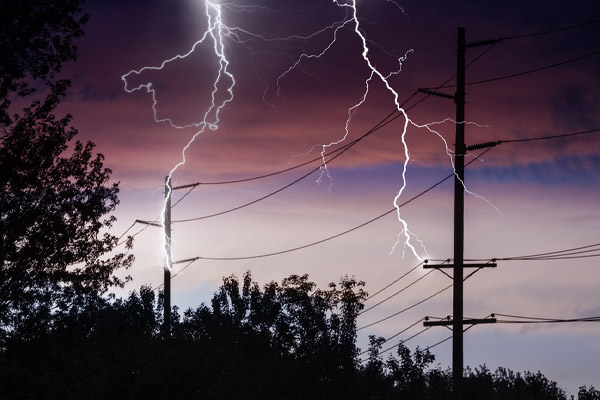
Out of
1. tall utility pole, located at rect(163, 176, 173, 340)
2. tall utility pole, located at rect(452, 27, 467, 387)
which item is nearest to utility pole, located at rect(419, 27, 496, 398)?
tall utility pole, located at rect(452, 27, 467, 387)

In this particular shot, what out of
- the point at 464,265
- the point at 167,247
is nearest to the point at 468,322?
the point at 464,265

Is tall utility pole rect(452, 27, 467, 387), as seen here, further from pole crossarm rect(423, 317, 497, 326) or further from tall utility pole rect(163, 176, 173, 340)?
tall utility pole rect(163, 176, 173, 340)

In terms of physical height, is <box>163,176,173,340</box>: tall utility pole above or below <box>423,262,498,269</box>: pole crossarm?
above

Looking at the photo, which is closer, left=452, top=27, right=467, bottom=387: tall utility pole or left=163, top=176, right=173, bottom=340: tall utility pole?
left=452, top=27, right=467, bottom=387: tall utility pole

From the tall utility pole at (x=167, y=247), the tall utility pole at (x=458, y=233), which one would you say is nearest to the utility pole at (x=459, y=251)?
the tall utility pole at (x=458, y=233)

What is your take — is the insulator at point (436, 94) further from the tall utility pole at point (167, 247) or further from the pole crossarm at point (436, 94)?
the tall utility pole at point (167, 247)

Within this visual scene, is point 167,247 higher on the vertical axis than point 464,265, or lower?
higher

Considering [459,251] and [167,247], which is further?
[167,247]

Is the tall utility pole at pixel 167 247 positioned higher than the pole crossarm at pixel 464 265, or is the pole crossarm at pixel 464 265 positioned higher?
the tall utility pole at pixel 167 247

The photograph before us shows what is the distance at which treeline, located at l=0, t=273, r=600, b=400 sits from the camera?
27547 millimetres

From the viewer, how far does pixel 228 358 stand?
44031 mm

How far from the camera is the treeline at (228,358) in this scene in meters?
27.5

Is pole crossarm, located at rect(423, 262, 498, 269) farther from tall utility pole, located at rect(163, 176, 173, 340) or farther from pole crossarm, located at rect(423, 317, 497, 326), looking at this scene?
tall utility pole, located at rect(163, 176, 173, 340)

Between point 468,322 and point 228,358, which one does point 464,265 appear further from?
point 228,358
